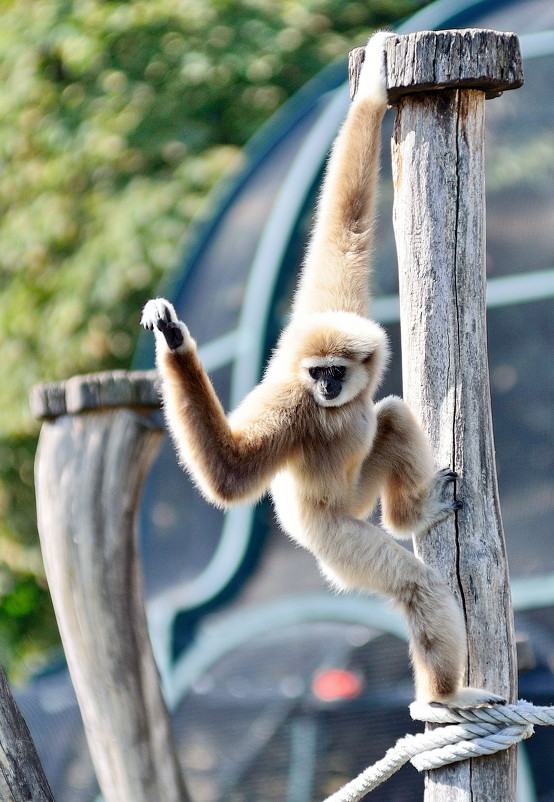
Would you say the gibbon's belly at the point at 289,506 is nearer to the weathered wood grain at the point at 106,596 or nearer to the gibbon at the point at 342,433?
the gibbon at the point at 342,433

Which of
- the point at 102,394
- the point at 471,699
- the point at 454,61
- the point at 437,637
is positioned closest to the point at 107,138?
the point at 102,394

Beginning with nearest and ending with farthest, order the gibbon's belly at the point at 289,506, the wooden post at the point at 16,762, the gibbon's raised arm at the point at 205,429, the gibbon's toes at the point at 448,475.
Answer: the wooden post at the point at 16,762, the gibbon's raised arm at the point at 205,429, the gibbon's toes at the point at 448,475, the gibbon's belly at the point at 289,506

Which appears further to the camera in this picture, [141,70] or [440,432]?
[141,70]

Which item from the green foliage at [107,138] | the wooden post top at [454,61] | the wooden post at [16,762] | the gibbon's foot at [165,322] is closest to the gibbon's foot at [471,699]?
the wooden post at [16,762]

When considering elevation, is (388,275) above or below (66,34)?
below

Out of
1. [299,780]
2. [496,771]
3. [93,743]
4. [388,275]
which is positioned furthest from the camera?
[388,275]

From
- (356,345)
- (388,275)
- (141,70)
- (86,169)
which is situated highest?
(141,70)

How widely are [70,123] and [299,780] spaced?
576cm

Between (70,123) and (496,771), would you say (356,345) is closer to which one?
(496,771)

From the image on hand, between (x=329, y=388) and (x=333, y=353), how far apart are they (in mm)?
106

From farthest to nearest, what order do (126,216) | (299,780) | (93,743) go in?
(126,216), (299,780), (93,743)

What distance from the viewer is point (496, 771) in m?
2.73

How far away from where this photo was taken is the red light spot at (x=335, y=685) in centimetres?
498

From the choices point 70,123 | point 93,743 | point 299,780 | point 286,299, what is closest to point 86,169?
point 70,123
